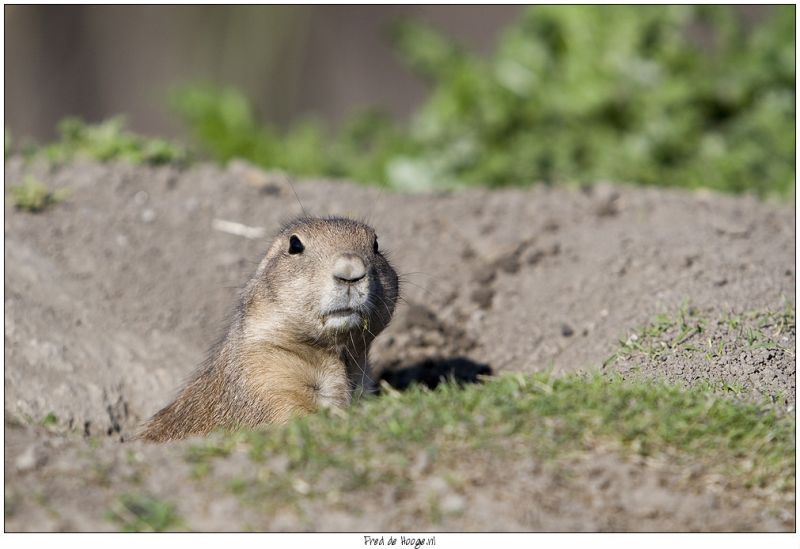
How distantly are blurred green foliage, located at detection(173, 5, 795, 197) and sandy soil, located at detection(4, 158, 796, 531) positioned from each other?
1.68m

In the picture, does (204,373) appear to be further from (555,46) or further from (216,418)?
(555,46)

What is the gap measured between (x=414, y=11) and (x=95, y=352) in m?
11.1

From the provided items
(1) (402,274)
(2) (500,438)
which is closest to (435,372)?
(1) (402,274)

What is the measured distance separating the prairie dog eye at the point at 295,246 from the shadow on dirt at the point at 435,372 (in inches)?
54.6

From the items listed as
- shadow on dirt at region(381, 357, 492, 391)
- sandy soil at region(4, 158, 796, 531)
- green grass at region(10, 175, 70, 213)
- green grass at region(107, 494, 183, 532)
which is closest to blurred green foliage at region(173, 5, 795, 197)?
sandy soil at region(4, 158, 796, 531)

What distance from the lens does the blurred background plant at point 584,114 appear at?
10.1 m

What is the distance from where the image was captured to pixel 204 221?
7930 millimetres

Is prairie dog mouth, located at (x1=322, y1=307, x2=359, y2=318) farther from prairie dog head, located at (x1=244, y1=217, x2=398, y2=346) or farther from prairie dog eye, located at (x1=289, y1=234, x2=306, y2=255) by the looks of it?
prairie dog eye, located at (x1=289, y1=234, x2=306, y2=255)

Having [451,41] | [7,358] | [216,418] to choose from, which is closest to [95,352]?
[7,358]

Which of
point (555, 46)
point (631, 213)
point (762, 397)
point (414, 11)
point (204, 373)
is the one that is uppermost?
point (414, 11)

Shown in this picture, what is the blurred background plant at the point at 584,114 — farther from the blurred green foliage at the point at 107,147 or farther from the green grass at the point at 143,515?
the green grass at the point at 143,515

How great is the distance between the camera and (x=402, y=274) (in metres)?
6.59

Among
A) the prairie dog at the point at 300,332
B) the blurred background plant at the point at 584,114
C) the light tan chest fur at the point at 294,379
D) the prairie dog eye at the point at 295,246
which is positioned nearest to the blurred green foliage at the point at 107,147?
the blurred background plant at the point at 584,114

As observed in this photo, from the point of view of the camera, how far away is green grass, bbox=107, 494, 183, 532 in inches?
142
